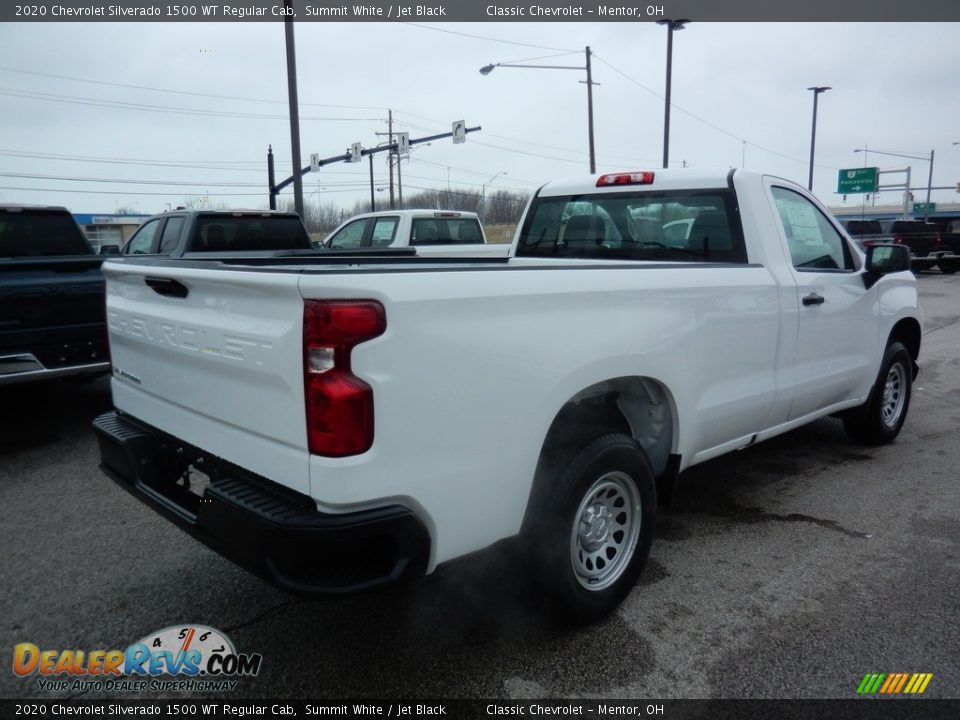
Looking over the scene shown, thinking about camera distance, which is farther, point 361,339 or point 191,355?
point 191,355

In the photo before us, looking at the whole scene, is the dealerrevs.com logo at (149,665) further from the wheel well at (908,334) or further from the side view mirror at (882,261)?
the wheel well at (908,334)

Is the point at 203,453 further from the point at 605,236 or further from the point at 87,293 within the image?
the point at 87,293

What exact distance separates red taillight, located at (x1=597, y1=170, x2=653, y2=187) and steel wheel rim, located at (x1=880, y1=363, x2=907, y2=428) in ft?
8.45

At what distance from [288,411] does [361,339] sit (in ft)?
1.13

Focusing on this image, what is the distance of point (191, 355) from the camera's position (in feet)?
8.71

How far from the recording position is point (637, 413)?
348cm

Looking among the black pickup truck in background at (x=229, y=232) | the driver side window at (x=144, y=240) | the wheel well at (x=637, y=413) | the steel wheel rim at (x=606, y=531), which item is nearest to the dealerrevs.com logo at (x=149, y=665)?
the steel wheel rim at (x=606, y=531)

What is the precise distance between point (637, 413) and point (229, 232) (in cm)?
734

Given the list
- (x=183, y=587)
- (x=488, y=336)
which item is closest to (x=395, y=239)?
(x=183, y=587)

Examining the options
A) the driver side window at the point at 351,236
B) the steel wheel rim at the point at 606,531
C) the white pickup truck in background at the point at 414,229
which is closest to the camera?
the steel wheel rim at the point at 606,531

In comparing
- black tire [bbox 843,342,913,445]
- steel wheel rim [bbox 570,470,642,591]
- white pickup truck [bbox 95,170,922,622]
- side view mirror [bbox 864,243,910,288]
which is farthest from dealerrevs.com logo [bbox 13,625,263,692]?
black tire [bbox 843,342,913,445]

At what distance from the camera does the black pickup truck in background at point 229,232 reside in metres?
9.08

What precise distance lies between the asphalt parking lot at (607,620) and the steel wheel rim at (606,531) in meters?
0.22

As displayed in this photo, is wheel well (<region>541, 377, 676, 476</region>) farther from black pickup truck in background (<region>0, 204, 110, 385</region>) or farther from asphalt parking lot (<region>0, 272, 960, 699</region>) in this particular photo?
black pickup truck in background (<region>0, 204, 110, 385</region>)
